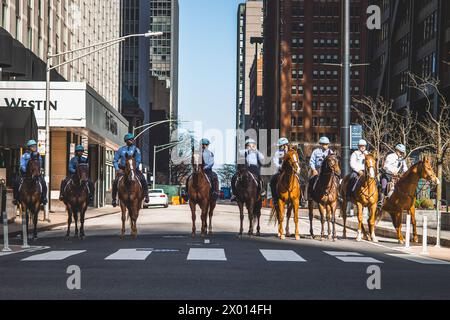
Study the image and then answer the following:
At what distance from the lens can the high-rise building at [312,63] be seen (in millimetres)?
180875

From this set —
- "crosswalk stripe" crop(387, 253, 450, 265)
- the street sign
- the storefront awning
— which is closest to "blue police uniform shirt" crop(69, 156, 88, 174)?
"crosswalk stripe" crop(387, 253, 450, 265)

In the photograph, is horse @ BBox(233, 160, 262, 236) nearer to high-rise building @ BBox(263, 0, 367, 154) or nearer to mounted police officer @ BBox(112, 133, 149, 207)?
mounted police officer @ BBox(112, 133, 149, 207)

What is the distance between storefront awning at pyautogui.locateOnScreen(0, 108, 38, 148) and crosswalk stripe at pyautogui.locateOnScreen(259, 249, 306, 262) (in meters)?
24.3

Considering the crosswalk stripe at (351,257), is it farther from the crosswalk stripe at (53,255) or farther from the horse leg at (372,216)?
the crosswalk stripe at (53,255)

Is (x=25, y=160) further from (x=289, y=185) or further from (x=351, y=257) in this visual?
(x=351, y=257)

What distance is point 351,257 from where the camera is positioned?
672 inches

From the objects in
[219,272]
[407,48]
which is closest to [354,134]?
[219,272]

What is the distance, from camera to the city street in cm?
1057

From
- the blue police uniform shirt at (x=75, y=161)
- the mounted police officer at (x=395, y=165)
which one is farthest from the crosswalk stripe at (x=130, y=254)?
the mounted police officer at (x=395, y=165)

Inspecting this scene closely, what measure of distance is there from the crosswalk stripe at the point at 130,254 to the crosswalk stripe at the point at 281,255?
2.26 metres

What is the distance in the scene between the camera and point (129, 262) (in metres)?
14.9

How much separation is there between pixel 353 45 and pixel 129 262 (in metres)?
172
